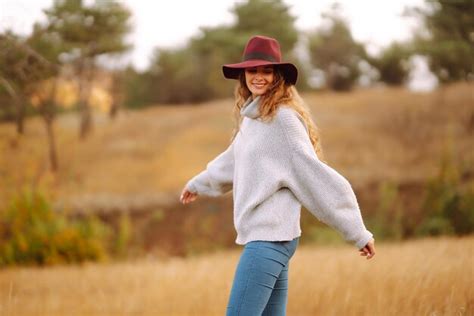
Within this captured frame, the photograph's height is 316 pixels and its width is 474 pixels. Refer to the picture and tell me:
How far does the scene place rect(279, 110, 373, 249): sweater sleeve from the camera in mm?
2668

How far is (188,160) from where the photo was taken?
21641mm

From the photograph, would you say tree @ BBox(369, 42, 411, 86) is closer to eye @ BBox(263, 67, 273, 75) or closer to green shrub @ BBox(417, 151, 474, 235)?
green shrub @ BBox(417, 151, 474, 235)

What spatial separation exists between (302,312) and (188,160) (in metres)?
17.6

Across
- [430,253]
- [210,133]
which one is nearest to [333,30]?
[210,133]

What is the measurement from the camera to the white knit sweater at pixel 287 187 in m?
2.66

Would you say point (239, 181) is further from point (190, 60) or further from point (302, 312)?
point (190, 60)

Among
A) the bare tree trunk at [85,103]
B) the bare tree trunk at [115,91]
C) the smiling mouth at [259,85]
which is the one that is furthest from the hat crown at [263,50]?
the bare tree trunk at [115,91]

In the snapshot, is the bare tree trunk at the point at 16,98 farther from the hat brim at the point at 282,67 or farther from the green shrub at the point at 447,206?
the green shrub at the point at 447,206

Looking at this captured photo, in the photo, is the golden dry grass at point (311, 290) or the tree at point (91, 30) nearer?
the golden dry grass at point (311, 290)

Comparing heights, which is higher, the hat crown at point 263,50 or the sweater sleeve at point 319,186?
the hat crown at point 263,50

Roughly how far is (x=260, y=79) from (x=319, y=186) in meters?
0.59

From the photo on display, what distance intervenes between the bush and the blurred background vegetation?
0.09 ft

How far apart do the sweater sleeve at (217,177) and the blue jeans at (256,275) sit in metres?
0.67

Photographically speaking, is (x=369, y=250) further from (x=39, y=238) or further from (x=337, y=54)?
(x=337, y=54)
